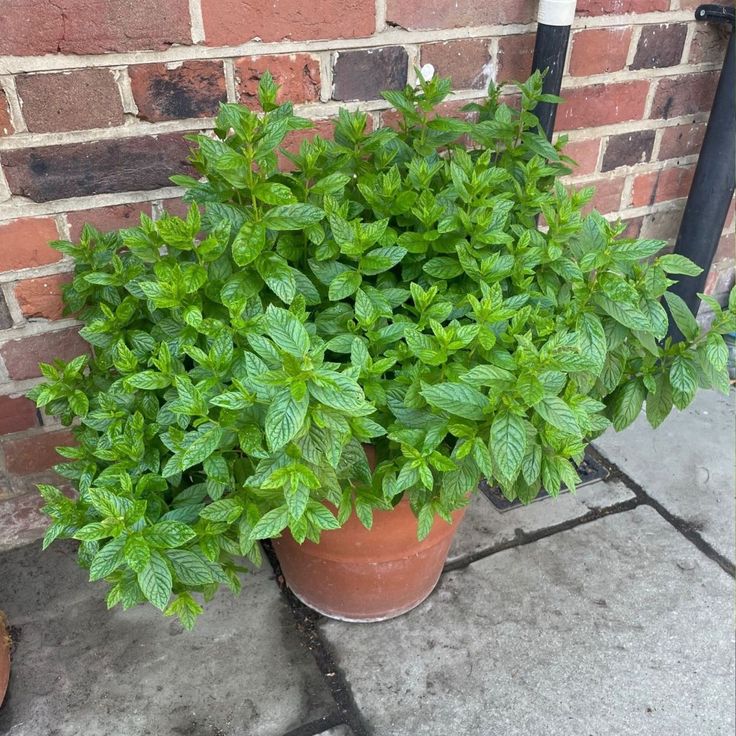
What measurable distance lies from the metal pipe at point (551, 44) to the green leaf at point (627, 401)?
71 centimetres

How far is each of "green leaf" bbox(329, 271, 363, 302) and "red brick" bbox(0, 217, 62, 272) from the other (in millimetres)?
714

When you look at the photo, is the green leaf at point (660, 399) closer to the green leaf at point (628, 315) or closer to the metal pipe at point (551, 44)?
the green leaf at point (628, 315)

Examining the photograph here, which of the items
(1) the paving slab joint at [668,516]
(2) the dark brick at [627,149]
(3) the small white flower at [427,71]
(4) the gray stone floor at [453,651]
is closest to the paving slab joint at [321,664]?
(4) the gray stone floor at [453,651]

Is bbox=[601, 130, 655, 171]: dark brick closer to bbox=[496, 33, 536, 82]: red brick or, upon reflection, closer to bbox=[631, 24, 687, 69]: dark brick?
bbox=[631, 24, 687, 69]: dark brick

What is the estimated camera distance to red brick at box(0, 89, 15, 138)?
1399mm

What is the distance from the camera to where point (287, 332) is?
3.41 feet

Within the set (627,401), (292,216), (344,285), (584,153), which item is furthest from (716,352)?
(584,153)

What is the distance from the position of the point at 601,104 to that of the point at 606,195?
0.93 feet

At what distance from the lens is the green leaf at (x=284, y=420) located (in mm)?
994

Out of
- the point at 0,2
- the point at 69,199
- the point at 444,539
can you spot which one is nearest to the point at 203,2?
the point at 0,2

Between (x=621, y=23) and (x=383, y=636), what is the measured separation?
164 centimetres

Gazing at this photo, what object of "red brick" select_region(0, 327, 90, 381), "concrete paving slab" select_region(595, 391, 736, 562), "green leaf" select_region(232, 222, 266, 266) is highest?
"green leaf" select_region(232, 222, 266, 266)

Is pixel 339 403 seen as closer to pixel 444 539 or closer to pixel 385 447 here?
pixel 385 447

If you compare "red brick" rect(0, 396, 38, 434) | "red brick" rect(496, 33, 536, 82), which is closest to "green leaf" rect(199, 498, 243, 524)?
"red brick" rect(0, 396, 38, 434)
